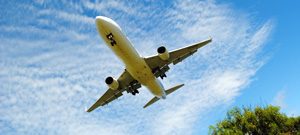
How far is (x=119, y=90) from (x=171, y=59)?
7.75 m

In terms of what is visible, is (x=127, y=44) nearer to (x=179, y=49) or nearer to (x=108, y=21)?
(x=108, y=21)

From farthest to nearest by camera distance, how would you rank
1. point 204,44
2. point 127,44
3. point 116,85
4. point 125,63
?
point 116,85
point 204,44
point 125,63
point 127,44

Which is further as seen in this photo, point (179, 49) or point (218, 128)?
point (218, 128)

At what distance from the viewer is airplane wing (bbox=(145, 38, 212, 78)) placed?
23469 mm

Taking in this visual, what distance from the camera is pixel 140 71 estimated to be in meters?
22.4

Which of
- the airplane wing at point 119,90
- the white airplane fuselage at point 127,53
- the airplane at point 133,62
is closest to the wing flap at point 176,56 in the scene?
the airplane at point 133,62

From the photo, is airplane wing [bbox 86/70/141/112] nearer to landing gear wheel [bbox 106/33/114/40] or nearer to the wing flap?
A: the wing flap

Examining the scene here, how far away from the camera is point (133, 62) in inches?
832

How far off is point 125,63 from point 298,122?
2108 cm

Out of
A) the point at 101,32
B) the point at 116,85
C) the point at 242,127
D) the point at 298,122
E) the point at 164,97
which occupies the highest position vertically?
the point at 101,32

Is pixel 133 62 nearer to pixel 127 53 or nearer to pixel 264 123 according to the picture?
pixel 127 53

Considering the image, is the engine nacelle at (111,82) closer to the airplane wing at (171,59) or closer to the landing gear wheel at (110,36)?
the airplane wing at (171,59)

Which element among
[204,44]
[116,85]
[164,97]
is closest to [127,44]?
[116,85]

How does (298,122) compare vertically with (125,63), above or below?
below
